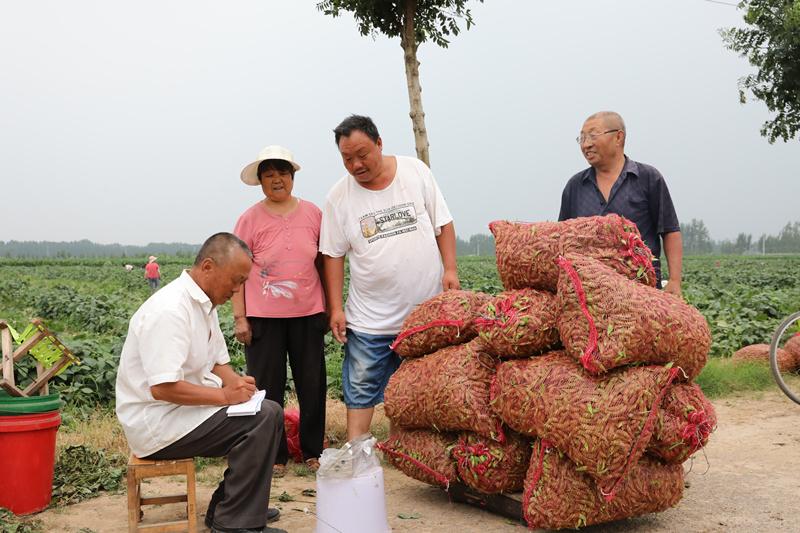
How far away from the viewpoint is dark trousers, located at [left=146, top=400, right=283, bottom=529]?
3820 millimetres

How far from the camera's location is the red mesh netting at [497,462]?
4.07 m

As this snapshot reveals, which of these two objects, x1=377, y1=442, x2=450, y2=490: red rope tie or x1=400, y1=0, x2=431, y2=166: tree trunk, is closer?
x1=377, y1=442, x2=450, y2=490: red rope tie

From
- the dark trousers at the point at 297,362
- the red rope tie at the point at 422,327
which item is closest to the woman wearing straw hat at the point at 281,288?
the dark trousers at the point at 297,362

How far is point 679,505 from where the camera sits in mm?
4398

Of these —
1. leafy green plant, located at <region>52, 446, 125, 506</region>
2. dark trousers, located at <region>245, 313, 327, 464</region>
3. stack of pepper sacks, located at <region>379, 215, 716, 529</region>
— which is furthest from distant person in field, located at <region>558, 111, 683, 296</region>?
leafy green plant, located at <region>52, 446, 125, 506</region>

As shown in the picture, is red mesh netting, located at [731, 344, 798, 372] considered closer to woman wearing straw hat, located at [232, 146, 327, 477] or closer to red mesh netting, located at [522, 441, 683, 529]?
red mesh netting, located at [522, 441, 683, 529]

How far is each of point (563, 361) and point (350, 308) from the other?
1686 millimetres

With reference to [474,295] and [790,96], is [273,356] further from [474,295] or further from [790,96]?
[790,96]

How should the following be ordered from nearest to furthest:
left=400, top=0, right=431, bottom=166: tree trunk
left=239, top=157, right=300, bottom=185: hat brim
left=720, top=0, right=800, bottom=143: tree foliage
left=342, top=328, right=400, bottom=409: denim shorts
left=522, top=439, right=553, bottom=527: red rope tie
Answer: left=522, top=439, right=553, bottom=527: red rope tie, left=342, top=328, right=400, bottom=409: denim shorts, left=239, top=157, right=300, bottom=185: hat brim, left=400, top=0, right=431, bottom=166: tree trunk, left=720, top=0, right=800, bottom=143: tree foliage

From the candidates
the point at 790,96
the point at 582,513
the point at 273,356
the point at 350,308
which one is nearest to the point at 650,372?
the point at 582,513

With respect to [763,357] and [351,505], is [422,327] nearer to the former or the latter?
[351,505]

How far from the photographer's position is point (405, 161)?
4.91 meters

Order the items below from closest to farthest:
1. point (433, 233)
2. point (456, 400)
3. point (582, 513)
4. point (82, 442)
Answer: point (582, 513) → point (456, 400) → point (433, 233) → point (82, 442)

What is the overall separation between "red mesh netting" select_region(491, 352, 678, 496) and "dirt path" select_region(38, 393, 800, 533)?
0.75 m
